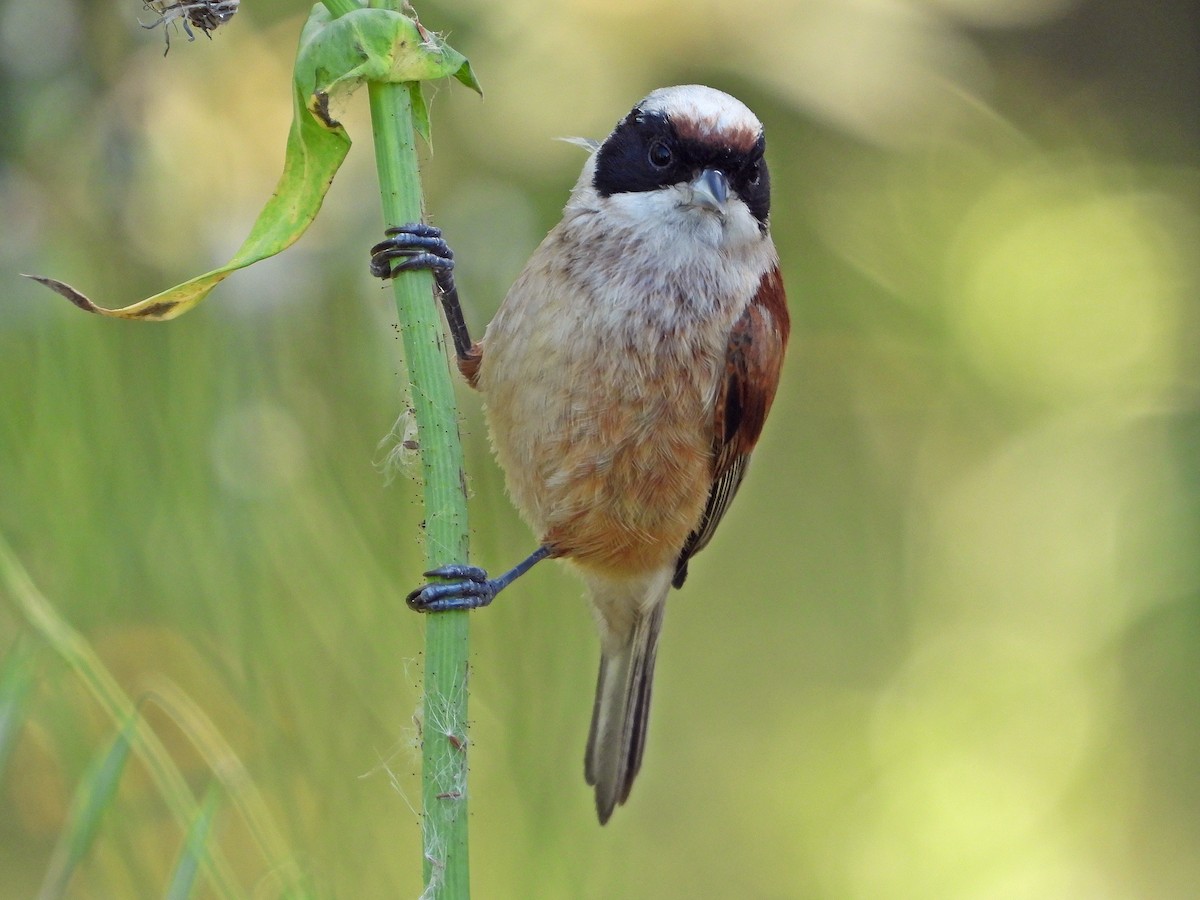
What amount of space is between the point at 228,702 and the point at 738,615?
5.78 ft

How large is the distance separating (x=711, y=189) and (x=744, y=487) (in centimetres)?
160

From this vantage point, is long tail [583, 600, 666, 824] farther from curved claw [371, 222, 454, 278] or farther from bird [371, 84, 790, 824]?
curved claw [371, 222, 454, 278]

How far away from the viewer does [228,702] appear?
63.5 inches

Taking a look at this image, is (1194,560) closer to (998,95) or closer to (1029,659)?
(1029,659)

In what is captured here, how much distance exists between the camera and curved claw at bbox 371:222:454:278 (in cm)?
104

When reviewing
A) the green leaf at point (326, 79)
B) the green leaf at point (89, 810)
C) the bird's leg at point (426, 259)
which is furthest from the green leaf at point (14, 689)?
the bird's leg at point (426, 259)

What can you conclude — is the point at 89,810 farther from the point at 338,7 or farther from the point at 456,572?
the point at 338,7

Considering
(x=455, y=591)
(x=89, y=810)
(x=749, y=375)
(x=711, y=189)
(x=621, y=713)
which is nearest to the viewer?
(x=89, y=810)

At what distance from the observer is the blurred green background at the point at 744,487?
5.14 feet

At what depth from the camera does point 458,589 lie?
47.2 inches

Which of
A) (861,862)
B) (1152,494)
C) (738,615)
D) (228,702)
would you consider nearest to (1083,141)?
(1152,494)

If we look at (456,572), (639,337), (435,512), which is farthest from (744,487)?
(435,512)

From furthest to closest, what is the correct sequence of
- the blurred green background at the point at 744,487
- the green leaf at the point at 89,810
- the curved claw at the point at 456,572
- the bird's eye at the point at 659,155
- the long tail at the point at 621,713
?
the long tail at the point at 621,713
the bird's eye at the point at 659,155
the blurred green background at the point at 744,487
the curved claw at the point at 456,572
the green leaf at the point at 89,810

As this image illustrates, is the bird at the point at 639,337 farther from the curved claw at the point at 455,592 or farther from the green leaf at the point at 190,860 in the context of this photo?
the green leaf at the point at 190,860
